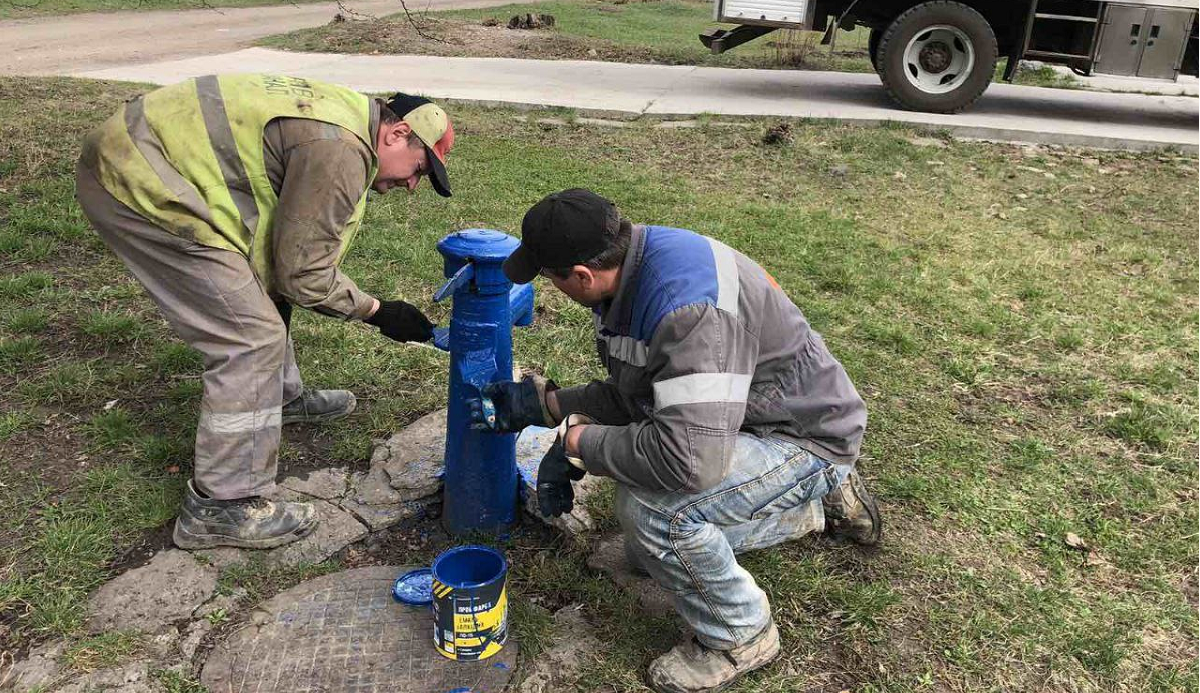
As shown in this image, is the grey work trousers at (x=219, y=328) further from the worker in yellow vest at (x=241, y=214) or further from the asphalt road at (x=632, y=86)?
the asphalt road at (x=632, y=86)

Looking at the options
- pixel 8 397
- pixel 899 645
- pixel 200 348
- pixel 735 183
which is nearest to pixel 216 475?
pixel 200 348

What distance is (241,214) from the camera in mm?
2379

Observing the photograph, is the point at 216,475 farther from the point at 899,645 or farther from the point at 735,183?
the point at 735,183

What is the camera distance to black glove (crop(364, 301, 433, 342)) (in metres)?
2.66

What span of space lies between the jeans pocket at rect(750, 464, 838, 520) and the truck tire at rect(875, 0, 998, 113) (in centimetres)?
685

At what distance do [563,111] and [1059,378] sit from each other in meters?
5.27

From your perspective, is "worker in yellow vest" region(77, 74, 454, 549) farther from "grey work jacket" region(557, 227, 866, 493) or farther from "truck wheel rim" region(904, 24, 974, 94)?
"truck wheel rim" region(904, 24, 974, 94)

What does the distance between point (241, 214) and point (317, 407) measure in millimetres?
1033

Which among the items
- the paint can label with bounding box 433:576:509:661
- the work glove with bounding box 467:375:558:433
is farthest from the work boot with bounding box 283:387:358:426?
the paint can label with bounding box 433:576:509:661

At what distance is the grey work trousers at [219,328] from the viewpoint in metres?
2.36

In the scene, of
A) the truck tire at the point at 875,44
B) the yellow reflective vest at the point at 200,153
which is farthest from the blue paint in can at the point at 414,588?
the truck tire at the point at 875,44

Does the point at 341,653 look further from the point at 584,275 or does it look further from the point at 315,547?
the point at 584,275

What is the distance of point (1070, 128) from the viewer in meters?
7.93

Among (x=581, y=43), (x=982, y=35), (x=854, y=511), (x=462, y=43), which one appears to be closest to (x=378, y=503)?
(x=854, y=511)
